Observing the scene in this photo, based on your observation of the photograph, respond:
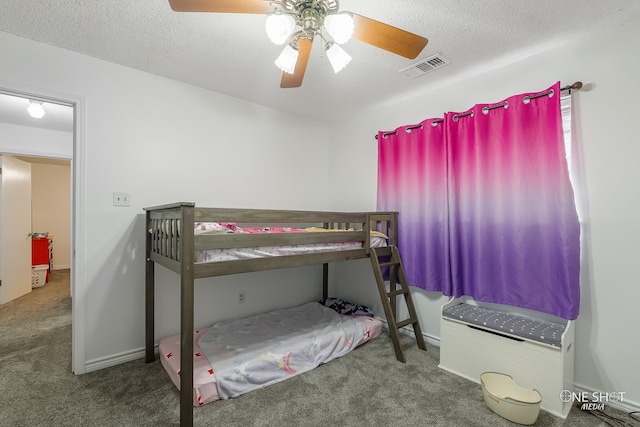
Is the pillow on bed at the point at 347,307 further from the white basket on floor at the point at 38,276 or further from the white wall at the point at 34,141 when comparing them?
the white basket on floor at the point at 38,276

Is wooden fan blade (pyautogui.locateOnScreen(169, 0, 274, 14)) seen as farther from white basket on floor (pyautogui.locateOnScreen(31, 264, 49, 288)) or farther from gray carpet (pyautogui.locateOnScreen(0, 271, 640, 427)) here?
white basket on floor (pyautogui.locateOnScreen(31, 264, 49, 288))

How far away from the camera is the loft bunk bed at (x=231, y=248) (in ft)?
4.95

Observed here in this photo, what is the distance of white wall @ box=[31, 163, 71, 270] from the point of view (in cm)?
568

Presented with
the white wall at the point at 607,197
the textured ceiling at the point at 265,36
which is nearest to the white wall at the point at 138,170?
the textured ceiling at the point at 265,36

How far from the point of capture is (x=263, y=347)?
2145 millimetres

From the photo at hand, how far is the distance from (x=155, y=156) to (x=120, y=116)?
37cm

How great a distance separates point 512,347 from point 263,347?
5.51 feet

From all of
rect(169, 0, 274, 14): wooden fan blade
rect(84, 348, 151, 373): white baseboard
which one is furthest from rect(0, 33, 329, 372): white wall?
rect(169, 0, 274, 14): wooden fan blade

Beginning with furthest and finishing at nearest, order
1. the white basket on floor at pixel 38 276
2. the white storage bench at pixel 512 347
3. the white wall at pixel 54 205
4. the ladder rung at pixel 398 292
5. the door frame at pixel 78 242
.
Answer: the white wall at pixel 54 205 → the white basket on floor at pixel 38 276 → the ladder rung at pixel 398 292 → the door frame at pixel 78 242 → the white storage bench at pixel 512 347

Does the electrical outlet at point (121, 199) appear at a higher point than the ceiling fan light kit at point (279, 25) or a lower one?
lower

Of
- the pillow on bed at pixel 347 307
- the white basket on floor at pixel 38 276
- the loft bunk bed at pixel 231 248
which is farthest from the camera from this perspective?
the white basket on floor at pixel 38 276

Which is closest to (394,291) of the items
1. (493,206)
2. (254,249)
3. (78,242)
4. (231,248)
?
(493,206)

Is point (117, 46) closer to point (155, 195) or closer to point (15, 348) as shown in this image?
point (155, 195)

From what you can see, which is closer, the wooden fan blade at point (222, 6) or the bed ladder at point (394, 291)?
the wooden fan blade at point (222, 6)
